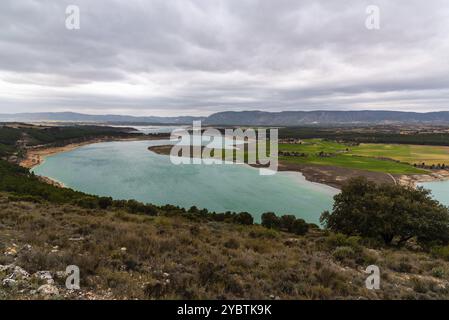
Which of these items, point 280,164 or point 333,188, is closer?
point 333,188

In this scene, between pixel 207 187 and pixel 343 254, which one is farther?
pixel 207 187

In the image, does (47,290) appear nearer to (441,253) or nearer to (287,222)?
(441,253)

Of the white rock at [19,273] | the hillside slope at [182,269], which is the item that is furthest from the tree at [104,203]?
the white rock at [19,273]

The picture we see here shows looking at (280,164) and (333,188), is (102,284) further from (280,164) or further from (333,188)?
(280,164)

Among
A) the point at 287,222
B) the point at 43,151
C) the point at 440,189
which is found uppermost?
the point at 43,151

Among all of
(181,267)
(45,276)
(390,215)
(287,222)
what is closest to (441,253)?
(390,215)

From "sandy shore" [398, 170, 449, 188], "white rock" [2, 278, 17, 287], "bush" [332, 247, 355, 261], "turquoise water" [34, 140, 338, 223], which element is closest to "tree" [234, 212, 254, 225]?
"turquoise water" [34, 140, 338, 223]
